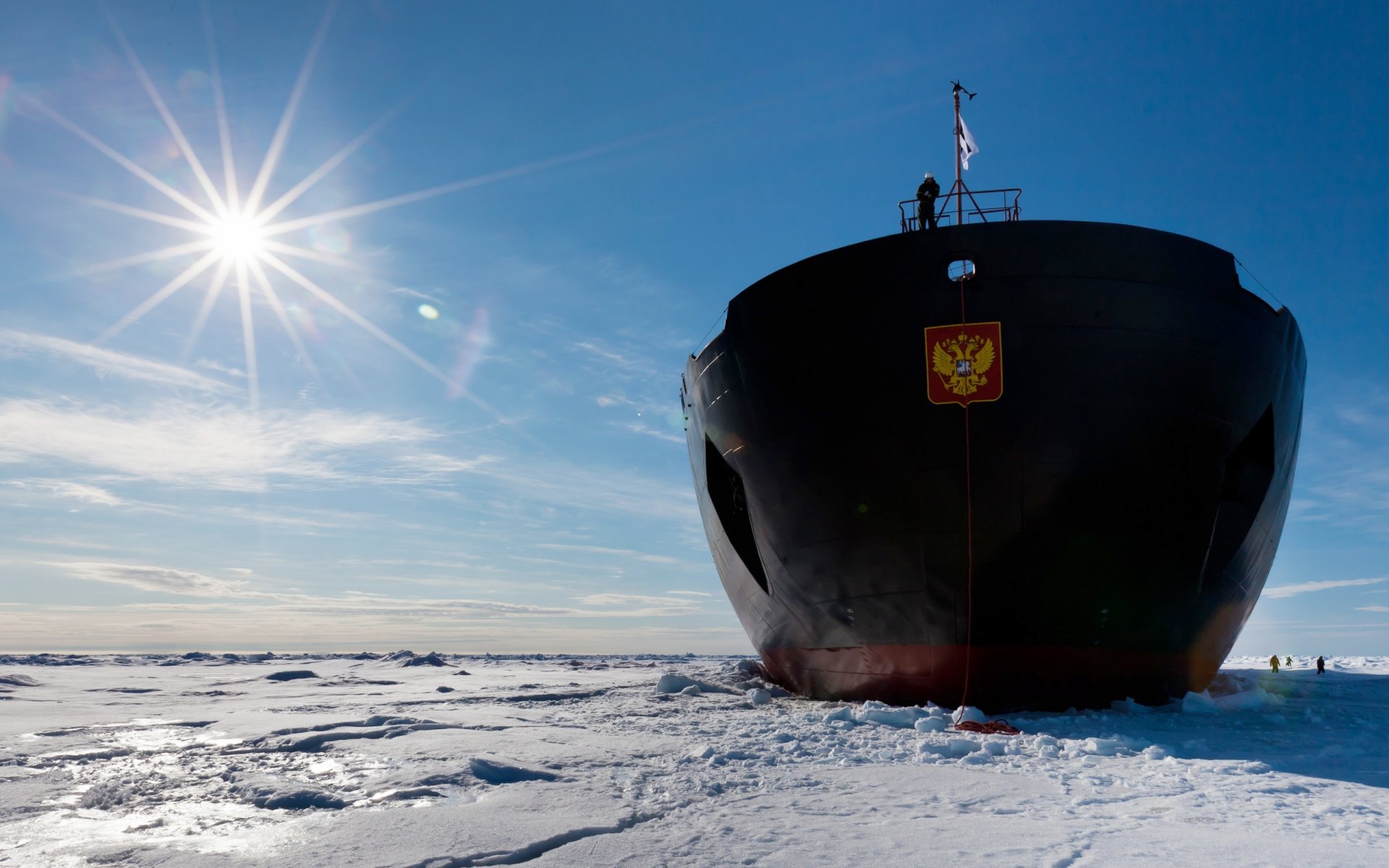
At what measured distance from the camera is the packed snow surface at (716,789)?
292 centimetres

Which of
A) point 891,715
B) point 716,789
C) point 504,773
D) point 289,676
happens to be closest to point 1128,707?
point 891,715

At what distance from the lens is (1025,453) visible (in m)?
6.50

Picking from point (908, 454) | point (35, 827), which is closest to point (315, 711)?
point (35, 827)

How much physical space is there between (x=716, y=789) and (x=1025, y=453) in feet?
13.4

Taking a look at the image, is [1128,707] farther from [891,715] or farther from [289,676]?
[289,676]

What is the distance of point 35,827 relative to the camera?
3420mm

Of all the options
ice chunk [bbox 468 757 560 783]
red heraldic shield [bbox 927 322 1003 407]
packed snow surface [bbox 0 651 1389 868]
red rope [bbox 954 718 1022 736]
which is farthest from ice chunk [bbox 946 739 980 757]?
red heraldic shield [bbox 927 322 1003 407]

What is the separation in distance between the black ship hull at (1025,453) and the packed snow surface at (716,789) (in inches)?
27.8

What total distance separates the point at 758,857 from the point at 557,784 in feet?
5.46

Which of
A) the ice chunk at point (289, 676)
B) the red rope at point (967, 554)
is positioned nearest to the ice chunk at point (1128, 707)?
the red rope at point (967, 554)

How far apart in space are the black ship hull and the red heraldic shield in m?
0.06

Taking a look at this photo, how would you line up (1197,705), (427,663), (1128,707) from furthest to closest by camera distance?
(427,663) < (1197,705) < (1128,707)

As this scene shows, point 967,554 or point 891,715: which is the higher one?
point 967,554

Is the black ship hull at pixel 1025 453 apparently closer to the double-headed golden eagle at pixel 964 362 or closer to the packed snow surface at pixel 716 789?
the double-headed golden eagle at pixel 964 362
